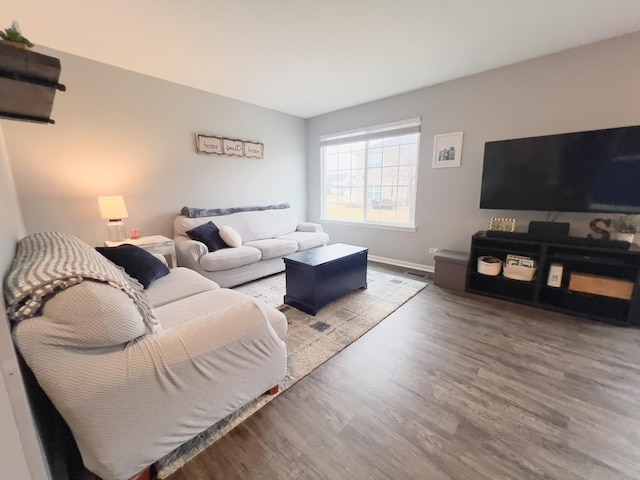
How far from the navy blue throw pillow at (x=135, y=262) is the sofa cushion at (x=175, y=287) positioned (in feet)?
0.27

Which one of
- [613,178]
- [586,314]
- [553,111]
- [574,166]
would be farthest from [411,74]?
[586,314]

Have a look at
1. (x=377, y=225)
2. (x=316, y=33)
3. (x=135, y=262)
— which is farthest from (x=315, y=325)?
(x=316, y=33)

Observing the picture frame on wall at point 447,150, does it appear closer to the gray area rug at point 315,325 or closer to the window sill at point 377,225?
the window sill at point 377,225

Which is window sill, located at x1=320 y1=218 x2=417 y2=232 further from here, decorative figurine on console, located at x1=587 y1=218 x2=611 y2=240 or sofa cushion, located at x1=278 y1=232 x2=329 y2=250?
decorative figurine on console, located at x1=587 y1=218 x2=611 y2=240

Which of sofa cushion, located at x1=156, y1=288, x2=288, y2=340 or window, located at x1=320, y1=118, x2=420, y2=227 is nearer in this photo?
sofa cushion, located at x1=156, y1=288, x2=288, y2=340

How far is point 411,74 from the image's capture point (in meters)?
2.98

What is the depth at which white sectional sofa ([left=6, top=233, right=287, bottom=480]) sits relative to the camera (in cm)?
85

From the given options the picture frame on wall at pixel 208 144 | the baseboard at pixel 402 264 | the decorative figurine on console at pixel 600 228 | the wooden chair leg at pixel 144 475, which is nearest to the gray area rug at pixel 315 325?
the wooden chair leg at pixel 144 475

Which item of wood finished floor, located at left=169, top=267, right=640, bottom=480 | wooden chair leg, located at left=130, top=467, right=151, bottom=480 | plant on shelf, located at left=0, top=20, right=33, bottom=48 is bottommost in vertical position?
wood finished floor, located at left=169, top=267, right=640, bottom=480

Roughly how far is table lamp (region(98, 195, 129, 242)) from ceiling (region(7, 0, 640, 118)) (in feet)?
4.55

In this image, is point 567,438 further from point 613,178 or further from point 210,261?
point 210,261

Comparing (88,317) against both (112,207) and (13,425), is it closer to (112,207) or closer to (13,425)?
(13,425)

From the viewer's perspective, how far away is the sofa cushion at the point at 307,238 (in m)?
3.68

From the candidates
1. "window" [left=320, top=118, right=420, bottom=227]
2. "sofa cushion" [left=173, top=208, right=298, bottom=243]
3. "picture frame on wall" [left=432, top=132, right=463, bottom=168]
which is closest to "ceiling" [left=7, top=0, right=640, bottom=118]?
"picture frame on wall" [left=432, top=132, right=463, bottom=168]
